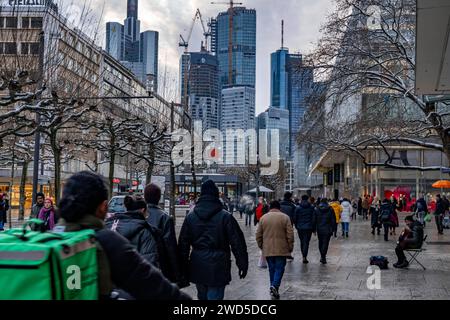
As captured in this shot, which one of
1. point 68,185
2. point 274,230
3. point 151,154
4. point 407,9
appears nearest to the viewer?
point 68,185

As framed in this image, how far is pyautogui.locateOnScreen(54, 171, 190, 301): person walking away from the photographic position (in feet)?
8.79

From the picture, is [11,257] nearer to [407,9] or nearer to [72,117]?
[72,117]

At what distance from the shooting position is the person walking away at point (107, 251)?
268 centimetres

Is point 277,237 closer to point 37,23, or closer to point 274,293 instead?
A: point 274,293

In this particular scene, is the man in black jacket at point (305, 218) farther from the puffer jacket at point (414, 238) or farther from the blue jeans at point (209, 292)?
the blue jeans at point (209, 292)

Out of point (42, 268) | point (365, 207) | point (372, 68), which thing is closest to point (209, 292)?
point (42, 268)

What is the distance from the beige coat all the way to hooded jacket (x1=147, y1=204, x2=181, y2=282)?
3.75 meters

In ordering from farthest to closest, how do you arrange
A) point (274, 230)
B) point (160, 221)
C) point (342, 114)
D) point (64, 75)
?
point (64, 75) < point (342, 114) < point (274, 230) < point (160, 221)

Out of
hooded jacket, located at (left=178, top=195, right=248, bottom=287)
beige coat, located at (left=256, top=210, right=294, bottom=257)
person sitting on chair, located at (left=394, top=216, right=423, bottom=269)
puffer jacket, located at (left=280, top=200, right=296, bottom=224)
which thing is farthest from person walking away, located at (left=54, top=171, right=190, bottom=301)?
puffer jacket, located at (left=280, top=200, right=296, bottom=224)

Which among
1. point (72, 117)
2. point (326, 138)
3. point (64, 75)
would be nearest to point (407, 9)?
point (326, 138)

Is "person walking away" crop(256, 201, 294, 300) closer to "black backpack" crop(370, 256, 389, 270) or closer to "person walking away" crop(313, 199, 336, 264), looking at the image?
"black backpack" crop(370, 256, 389, 270)

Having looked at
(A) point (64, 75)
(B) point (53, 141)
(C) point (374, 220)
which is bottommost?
(C) point (374, 220)

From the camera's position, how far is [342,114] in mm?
27641
